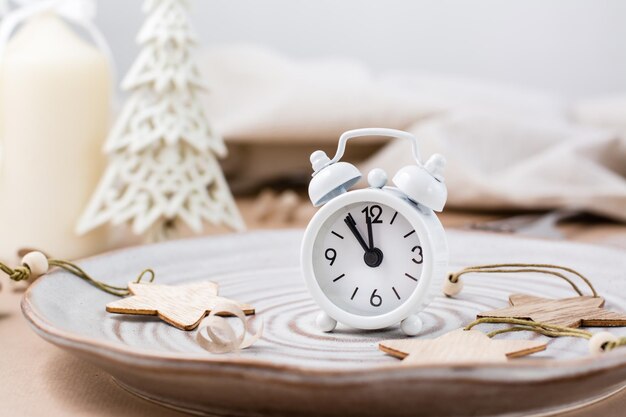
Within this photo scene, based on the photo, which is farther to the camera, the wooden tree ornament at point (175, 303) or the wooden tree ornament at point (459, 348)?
the wooden tree ornament at point (175, 303)

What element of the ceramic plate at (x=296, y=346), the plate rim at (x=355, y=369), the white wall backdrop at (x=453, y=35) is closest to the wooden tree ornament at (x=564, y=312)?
the ceramic plate at (x=296, y=346)

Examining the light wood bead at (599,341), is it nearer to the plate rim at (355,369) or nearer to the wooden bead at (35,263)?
the plate rim at (355,369)

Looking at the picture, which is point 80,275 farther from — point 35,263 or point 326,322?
point 326,322

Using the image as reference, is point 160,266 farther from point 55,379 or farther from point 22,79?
point 22,79

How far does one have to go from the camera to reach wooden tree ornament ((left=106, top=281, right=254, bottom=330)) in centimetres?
64

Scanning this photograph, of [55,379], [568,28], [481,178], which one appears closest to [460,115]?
[481,178]

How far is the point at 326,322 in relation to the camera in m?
0.62

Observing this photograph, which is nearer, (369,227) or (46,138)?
(369,227)

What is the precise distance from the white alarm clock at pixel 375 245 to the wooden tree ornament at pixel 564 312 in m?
0.07

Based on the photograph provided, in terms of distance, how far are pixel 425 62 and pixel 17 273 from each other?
1.52 m

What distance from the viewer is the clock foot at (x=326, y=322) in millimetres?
622

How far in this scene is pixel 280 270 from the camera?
831mm

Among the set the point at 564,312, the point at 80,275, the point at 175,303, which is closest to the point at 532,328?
the point at 564,312

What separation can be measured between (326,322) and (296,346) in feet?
Answer: 0.12
